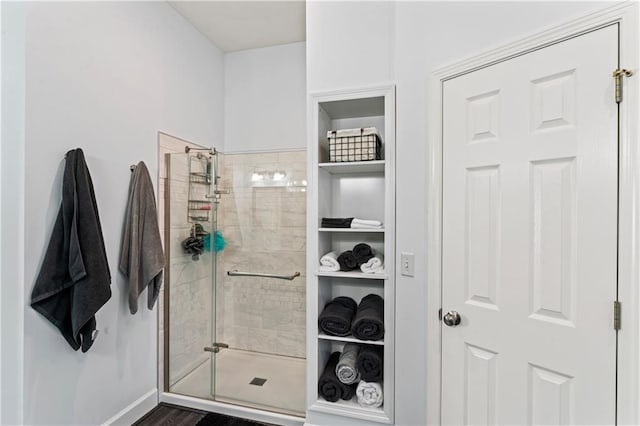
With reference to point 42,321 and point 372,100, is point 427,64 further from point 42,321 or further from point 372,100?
point 42,321

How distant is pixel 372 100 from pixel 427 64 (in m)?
0.35

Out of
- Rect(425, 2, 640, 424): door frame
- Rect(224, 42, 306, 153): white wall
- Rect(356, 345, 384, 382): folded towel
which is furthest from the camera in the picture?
Rect(224, 42, 306, 153): white wall

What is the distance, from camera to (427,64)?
61.2 inches

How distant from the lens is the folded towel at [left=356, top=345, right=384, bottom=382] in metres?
1.76

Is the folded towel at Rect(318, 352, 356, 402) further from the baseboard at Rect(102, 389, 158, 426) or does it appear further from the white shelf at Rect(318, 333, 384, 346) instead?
the baseboard at Rect(102, 389, 158, 426)

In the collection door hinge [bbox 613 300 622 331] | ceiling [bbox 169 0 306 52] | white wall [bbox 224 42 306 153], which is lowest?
door hinge [bbox 613 300 622 331]

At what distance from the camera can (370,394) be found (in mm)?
1768

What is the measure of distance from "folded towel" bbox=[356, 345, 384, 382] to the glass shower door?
1.18 m

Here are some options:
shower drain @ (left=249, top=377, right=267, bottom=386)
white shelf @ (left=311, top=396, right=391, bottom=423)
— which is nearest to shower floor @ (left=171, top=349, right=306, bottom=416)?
shower drain @ (left=249, top=377, right=267, bottom=386)

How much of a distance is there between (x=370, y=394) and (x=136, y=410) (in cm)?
149

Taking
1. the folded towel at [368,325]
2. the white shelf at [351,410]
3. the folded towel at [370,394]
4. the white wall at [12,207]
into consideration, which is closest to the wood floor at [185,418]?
the white shelf at [351,410]

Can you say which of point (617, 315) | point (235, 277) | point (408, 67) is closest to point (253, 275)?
point (235, 277)

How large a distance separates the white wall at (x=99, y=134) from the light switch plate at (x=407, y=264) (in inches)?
65.9

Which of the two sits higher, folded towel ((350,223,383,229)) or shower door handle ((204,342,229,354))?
folded towel ((350,223,383,229))
